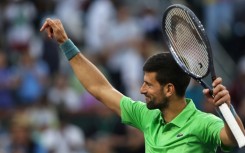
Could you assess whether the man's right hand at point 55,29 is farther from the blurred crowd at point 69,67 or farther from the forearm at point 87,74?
the blurred crowd at point 69,67

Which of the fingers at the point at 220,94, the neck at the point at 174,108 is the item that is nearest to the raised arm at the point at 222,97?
the fingers at the point at 220,94

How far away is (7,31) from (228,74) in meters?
4.37

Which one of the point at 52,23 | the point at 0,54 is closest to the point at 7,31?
the point at 0,54

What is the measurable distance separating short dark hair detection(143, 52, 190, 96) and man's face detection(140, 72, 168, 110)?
0.15 feet

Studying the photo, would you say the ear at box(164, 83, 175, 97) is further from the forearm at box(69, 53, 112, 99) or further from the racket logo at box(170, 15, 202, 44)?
the forearm at box(69, 53, 112, 99)

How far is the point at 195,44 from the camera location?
6828mm

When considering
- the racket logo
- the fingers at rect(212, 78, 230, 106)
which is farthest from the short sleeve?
the racket logo

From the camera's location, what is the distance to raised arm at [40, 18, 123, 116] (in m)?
7.66

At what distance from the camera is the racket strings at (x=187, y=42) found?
6.69 meters

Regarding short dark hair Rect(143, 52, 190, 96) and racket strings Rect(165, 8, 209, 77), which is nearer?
racket strings Rect(165, 8, 209, 77)

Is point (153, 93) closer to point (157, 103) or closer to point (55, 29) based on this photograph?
point (157, 103)

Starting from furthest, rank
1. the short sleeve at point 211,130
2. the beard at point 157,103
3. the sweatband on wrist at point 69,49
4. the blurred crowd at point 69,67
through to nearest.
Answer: the blurred crowd at point 69,67, the sweatband on wrist at point 69,49, the beard at point 157,103, the short sleeve at point 211,130

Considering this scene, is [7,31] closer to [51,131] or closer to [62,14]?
[62,14]

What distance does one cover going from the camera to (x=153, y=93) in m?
7.04
